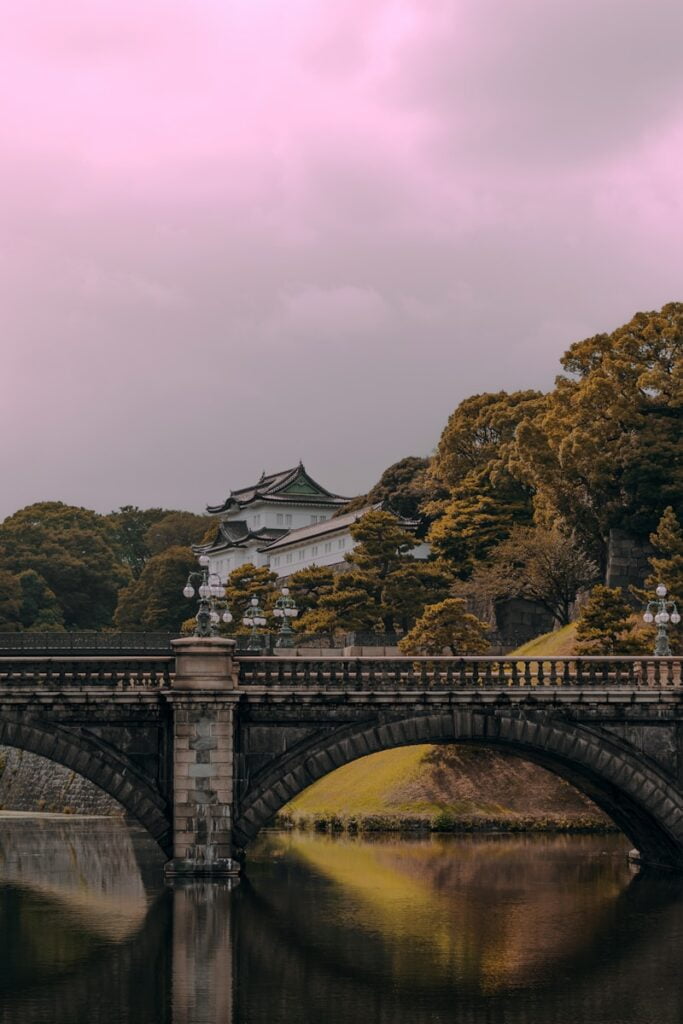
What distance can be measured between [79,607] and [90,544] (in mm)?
8179

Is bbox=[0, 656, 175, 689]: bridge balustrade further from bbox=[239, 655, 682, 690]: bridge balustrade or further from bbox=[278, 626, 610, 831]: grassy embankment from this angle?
bbox=[278, 626, 610, 831]: grassy embankment

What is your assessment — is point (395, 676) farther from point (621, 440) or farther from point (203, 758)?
point (621, 440)

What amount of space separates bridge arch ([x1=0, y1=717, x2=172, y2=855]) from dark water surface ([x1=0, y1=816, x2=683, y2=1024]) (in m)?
2.12

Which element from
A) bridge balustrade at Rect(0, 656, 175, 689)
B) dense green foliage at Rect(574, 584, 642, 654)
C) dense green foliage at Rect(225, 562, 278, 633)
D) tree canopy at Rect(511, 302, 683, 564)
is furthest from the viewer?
dense green foliage at Rect(225, 562, 278, 633)

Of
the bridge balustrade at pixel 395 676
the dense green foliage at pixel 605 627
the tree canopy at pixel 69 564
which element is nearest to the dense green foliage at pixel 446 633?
the dense green foliage at pixel 605 627

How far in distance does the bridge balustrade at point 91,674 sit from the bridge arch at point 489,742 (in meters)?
4.42

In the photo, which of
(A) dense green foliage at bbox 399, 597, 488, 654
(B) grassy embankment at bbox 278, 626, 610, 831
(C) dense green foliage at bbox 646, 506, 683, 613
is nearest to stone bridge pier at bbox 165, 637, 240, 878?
(B) grassy embankment at bbox 278, 626, 610, 831

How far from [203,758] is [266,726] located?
2.20 meters

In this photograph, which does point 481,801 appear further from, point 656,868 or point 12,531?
point 12,531

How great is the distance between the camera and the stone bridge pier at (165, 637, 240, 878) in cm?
4884

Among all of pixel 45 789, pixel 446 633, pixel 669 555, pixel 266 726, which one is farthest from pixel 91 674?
pixel 45 789

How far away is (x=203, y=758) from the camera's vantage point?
49.2m

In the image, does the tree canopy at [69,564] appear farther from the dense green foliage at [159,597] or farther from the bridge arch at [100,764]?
the bridge arch at [100,764]

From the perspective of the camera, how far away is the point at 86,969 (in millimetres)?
38125
